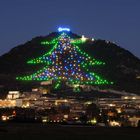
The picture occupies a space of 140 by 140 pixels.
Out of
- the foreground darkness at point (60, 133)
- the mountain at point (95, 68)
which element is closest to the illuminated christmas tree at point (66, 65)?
the mountain at point (95, 68)

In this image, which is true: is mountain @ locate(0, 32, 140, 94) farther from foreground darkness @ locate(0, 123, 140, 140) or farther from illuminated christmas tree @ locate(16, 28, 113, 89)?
foreground darkness @ locate(0, 123, 140, 140)

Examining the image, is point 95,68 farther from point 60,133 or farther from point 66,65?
point 60,133

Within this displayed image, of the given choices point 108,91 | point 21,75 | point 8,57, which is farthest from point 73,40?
point 108,91

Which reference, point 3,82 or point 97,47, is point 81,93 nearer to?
point 3,82

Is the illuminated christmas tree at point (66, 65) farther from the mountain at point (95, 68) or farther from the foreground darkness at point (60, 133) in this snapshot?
the foreground darkness at point (60, 133)

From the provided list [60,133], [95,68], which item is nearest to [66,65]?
[95,68]
